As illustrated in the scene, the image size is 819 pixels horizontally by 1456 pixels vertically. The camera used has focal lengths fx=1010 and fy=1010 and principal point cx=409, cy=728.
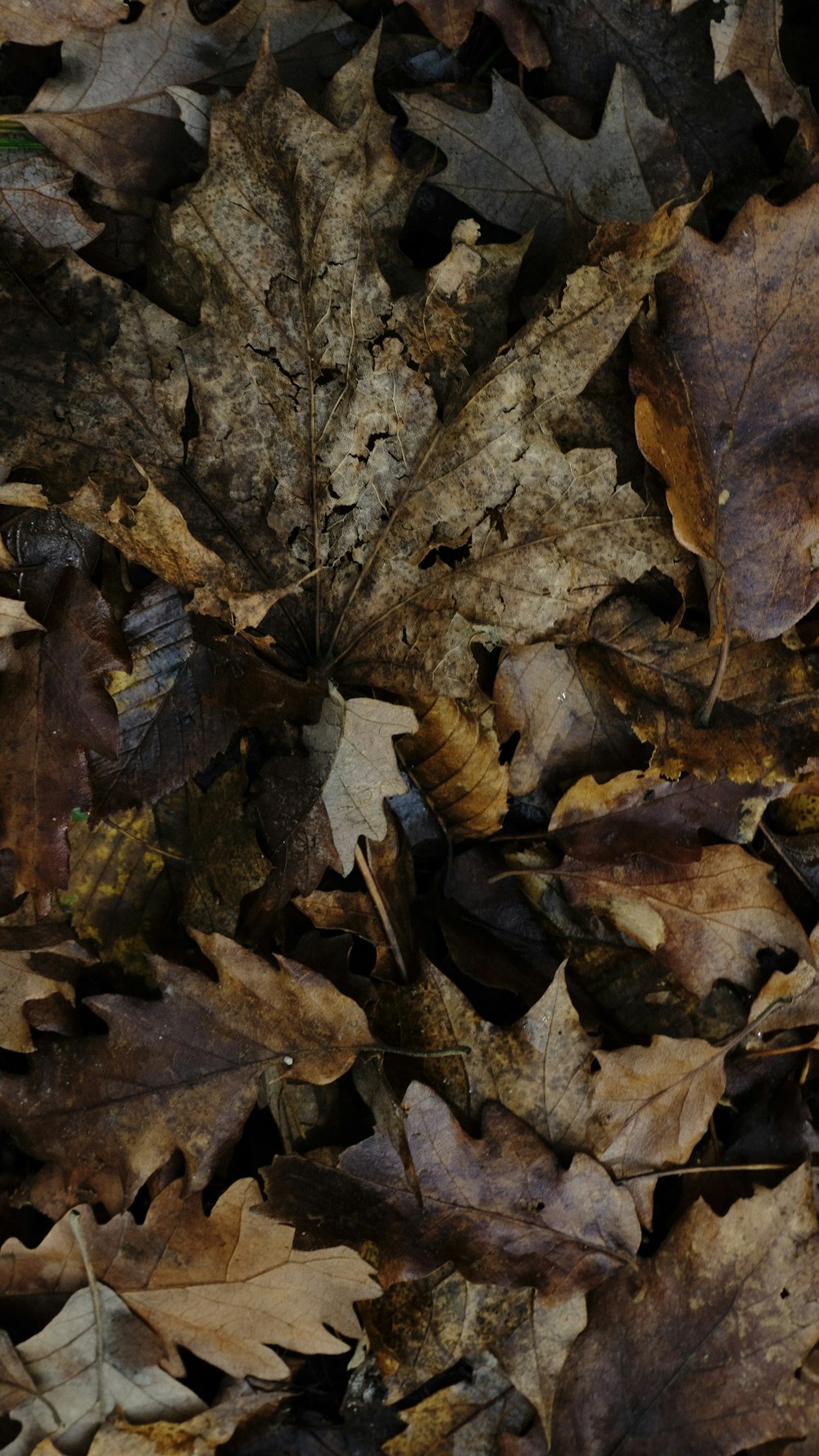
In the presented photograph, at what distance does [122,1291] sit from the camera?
7.25ft

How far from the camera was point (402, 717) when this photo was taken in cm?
200

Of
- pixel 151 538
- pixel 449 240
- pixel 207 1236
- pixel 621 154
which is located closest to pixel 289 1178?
pixel 207 1236

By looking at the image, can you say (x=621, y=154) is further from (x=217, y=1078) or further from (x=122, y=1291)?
(x=122, y=1291)

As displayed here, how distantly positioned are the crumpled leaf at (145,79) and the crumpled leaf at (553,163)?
0.41 meters

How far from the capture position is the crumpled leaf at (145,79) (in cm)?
212

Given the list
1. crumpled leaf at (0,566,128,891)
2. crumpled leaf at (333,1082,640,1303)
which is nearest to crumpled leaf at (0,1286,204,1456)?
crumpled leaf at (333,1082,640,1303)

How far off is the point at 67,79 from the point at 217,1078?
2.15 m

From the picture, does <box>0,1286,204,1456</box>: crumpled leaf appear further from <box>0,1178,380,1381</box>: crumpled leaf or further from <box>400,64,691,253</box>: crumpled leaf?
<box>400,64,691,253</box>: crumpled leaf

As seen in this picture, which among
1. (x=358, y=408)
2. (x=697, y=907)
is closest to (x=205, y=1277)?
(x=697, y=907)

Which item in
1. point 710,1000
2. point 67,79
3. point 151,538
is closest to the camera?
point 151,538

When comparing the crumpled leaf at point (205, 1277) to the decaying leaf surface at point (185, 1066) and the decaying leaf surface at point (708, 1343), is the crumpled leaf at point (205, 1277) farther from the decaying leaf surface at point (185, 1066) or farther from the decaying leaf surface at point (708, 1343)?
the decaying leaf surface at point (708, 1343)

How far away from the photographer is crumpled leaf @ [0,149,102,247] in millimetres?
2119

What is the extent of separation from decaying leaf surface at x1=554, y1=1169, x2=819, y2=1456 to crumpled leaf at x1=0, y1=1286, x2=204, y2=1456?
0.90 meters

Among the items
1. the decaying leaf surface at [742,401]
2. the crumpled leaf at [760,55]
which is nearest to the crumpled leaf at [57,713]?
the decaying leaf surface at [742,401]
